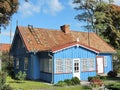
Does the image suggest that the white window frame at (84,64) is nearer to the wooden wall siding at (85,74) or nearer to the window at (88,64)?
the window at (88,64)

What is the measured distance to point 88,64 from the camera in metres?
32.2

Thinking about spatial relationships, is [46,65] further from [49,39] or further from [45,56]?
[49,39]

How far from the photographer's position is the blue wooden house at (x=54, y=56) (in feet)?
96.9

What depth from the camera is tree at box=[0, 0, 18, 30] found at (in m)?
25.7

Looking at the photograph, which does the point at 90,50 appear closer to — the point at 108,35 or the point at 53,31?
the point at 53,31

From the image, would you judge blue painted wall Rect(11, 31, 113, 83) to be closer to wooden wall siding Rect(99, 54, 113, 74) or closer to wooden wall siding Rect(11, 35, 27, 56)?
wooden wall siding Rect(11, 35, 27, 56)

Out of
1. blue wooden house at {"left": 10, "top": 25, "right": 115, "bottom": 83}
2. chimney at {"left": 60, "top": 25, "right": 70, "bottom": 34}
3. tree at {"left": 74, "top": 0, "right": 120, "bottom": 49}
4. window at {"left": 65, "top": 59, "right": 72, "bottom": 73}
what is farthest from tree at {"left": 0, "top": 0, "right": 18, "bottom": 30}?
tree at {"left": 74, "top": 0, "right": 120, "bottom": 49}

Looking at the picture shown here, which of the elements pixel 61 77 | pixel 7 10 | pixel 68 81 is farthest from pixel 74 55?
pixel 7 10

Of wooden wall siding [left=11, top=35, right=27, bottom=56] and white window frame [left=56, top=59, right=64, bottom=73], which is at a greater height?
wooden wall siding [left=11, top=35, right=27, bottom=56]

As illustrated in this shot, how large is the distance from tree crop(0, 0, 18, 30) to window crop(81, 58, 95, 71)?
10.1m

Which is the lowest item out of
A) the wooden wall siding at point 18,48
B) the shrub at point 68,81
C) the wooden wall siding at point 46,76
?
the shrub at point 68,81

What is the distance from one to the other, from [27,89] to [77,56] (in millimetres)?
8989

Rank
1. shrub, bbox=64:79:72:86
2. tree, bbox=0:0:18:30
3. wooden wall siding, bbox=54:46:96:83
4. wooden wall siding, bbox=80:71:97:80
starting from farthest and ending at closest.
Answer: wooden wall siding, bbox=80:71:97:80 → wooden wall siding, bbox=54:46:96:83 → shrub, bbox=64:79:72:86 → tree, bbox=0:0:18:30

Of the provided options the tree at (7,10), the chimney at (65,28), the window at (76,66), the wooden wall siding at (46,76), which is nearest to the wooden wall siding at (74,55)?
the window at (76,66)
